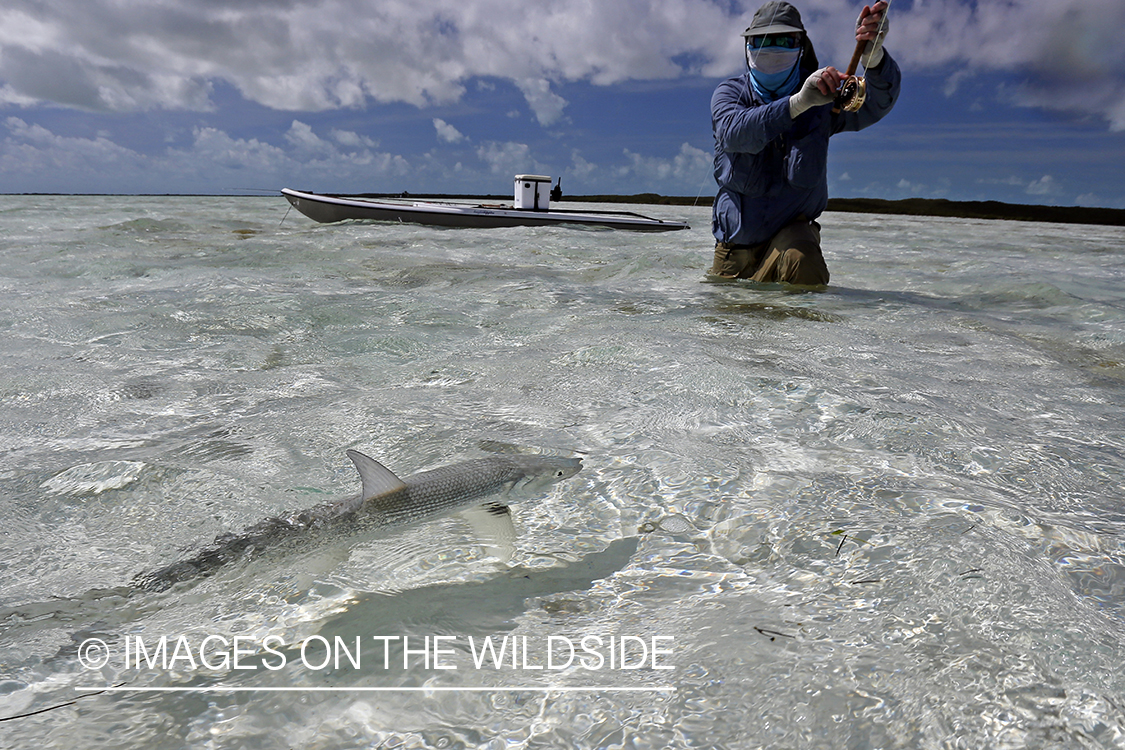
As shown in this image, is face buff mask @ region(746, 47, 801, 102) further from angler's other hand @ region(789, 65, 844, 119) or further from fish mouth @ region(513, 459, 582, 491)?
fish mouth @ region(513, 459, 582, 491)

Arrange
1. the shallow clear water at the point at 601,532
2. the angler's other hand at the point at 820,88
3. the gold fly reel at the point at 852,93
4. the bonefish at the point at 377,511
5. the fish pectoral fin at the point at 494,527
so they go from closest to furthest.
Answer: the shallow clear water at the point at 601,532, the bonefish at the point at 377,511, the fish pectoral fin at the point at 494,527, the angler's other hand at the point at 820,88, the gold fly reel at the point at 852,93

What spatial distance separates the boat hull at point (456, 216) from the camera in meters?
17.0

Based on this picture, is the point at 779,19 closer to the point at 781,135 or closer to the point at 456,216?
the point at 781,135

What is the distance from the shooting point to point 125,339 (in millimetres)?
4551

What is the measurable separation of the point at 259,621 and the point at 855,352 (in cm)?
390

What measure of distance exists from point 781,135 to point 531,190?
42.5ft

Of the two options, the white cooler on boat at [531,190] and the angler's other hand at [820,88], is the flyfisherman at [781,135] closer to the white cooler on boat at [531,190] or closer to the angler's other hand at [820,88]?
the angler's other hand at [820,88]

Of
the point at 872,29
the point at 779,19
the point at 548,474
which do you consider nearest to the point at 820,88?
the point at 872,29

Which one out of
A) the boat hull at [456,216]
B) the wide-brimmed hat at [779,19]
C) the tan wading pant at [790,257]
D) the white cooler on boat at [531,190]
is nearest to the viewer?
the wide-brimmed hat at [779,19]

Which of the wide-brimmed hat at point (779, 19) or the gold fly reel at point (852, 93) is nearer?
the gold fly reel at point (852, 93)

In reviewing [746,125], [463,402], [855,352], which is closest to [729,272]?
[746,125]

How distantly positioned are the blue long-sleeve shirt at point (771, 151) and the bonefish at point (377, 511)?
4.20 metres

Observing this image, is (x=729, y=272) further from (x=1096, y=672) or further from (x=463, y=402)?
(x=1096, y=672)

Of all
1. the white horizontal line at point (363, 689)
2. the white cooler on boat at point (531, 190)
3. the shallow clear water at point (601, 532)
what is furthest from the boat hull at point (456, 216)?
the white horizontal line at point (363, 689)
